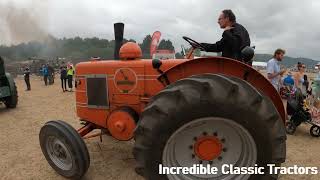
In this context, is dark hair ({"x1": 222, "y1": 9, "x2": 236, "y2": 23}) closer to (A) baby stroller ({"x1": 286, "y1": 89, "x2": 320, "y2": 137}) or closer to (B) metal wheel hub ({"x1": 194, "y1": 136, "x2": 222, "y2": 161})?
(B) metal wheel hub ({"x1": 194, "y1": 136, "x2": 222, "y2": 161})

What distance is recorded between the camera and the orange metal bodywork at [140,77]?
368 cm

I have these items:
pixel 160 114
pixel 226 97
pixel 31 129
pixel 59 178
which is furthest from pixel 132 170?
pixel 31 129

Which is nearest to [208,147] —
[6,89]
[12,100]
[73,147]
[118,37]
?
[73,147]

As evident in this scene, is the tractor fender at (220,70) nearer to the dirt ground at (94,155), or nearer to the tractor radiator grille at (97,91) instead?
the tractor radiator grille at (97,91)

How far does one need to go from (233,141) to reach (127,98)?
5.24 feet

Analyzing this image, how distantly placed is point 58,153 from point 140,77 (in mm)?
1473

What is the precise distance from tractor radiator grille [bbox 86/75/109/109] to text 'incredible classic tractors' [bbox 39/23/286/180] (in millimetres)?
192

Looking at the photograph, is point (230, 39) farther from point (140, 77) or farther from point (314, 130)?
point (314, 130)

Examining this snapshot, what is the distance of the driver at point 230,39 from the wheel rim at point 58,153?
86.6 inches

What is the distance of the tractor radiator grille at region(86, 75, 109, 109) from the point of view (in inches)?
186

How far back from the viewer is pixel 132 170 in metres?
4.84

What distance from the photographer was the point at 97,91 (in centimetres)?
480

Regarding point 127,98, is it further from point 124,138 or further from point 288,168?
point 288,168

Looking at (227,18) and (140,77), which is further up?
(227,18)
